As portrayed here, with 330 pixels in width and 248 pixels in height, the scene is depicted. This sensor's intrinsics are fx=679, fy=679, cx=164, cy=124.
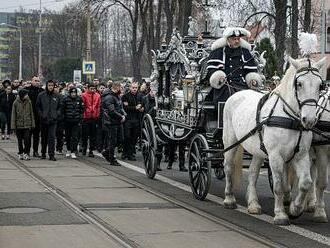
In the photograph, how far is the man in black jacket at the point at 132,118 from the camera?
17178 millimetres

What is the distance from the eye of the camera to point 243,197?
11.2 m

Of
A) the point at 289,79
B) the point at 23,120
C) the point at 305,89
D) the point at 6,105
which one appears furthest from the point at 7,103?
the point at 305,89

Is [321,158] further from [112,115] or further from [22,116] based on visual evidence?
[22,116]

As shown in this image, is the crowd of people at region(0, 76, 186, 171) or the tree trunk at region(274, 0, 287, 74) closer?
the crowd of people at region(0, 76, 186, 171)

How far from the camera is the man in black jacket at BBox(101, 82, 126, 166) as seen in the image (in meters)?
15.7

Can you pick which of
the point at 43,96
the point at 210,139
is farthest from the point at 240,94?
the point at 43,96

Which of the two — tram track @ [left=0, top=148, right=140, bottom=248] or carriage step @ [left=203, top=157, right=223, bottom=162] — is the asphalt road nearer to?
carriage step @ [left=203, top=157, right=223, bottom=162]

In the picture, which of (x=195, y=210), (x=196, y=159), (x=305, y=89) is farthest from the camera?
(x=196, y=159)

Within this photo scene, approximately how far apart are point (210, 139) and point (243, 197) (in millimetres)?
1152

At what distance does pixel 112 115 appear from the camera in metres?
15.9

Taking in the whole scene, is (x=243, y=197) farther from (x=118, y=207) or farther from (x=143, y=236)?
(x=143, y=236)

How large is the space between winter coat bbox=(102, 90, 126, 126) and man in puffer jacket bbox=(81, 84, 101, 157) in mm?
1681

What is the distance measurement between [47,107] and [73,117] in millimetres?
1167

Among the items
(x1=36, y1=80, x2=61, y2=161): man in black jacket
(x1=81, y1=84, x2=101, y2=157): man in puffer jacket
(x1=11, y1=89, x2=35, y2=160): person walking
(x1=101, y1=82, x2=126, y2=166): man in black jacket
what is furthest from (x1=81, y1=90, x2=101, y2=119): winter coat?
(x1=11, y1=89, x2=35, y2=160): person walking
